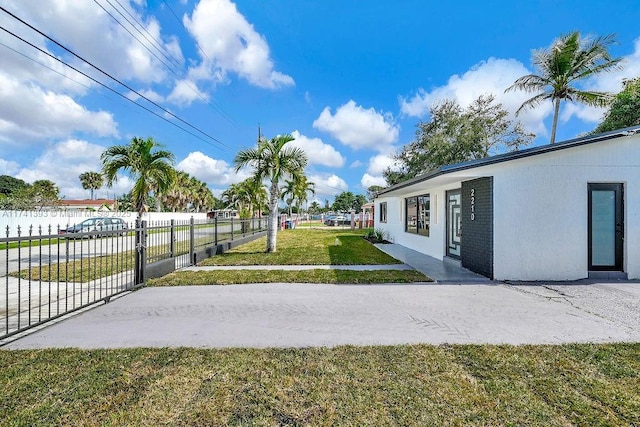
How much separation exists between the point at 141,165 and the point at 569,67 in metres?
21.4

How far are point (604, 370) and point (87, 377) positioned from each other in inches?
197

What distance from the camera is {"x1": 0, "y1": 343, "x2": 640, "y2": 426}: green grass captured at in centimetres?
228

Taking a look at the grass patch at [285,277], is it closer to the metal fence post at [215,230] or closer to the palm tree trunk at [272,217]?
the metal fence post at [215,230]

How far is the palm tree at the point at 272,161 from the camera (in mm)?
11258

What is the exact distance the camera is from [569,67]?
53.2ft

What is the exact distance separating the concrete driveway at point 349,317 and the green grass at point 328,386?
0.33 meters

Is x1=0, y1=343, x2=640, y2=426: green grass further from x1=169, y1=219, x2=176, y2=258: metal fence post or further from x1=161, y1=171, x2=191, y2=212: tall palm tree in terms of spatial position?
x1=161, y1=171, x2=191, y2=212: tall palm tree

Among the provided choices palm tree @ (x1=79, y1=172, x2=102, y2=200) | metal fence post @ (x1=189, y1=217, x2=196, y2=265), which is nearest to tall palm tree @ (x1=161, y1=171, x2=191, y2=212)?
palm tree @ (x1=79, y1=172, x2=102, y2=200)

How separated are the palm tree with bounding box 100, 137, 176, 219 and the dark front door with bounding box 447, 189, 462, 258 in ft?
28.7

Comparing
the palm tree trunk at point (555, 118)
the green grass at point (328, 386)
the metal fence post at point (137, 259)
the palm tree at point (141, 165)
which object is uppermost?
the palm tree trunk at point (555, 118)

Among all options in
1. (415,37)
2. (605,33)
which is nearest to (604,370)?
(415,37)

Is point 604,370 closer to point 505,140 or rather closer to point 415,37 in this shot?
point 415,37

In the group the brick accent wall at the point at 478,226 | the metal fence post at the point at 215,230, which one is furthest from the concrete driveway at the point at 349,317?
the metal fence post at the point at 215,230

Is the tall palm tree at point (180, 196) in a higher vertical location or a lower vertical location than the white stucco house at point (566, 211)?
higher
